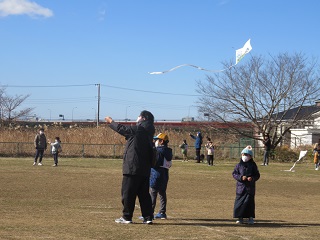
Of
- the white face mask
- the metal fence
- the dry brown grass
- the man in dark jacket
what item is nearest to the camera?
the man in dark jacket

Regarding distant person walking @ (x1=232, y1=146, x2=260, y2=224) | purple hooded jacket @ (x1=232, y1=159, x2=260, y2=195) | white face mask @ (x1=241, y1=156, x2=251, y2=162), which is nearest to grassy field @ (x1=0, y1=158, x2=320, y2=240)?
distant person walking @ (x1=232, y1=146, x2=260, y2=224)

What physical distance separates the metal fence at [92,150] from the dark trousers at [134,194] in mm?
31111

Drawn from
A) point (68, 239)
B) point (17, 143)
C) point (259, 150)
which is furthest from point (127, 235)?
Answer: point (259, 150)

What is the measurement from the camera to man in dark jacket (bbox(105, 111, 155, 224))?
10.0 m

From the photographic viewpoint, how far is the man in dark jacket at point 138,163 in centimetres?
1002

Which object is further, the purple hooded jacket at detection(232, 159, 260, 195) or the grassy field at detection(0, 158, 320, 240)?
the purple hooded jacket at detection(232, 159, 260, 195)

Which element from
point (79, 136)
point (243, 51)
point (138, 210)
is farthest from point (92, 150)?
point (138, 210)

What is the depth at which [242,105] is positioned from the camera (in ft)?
149

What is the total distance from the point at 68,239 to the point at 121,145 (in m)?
34.5

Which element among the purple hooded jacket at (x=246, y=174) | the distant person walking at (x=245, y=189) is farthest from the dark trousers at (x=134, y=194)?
the purple hooded jacket at (x=246, y=174)

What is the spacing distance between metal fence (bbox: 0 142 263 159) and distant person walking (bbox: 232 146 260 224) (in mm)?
30571

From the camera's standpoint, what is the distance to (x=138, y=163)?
33.0ft

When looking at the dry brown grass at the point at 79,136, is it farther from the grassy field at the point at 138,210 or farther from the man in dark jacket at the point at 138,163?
the man in dark jacket at the point at 138,163

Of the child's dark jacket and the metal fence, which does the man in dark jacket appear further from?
the metal fence
